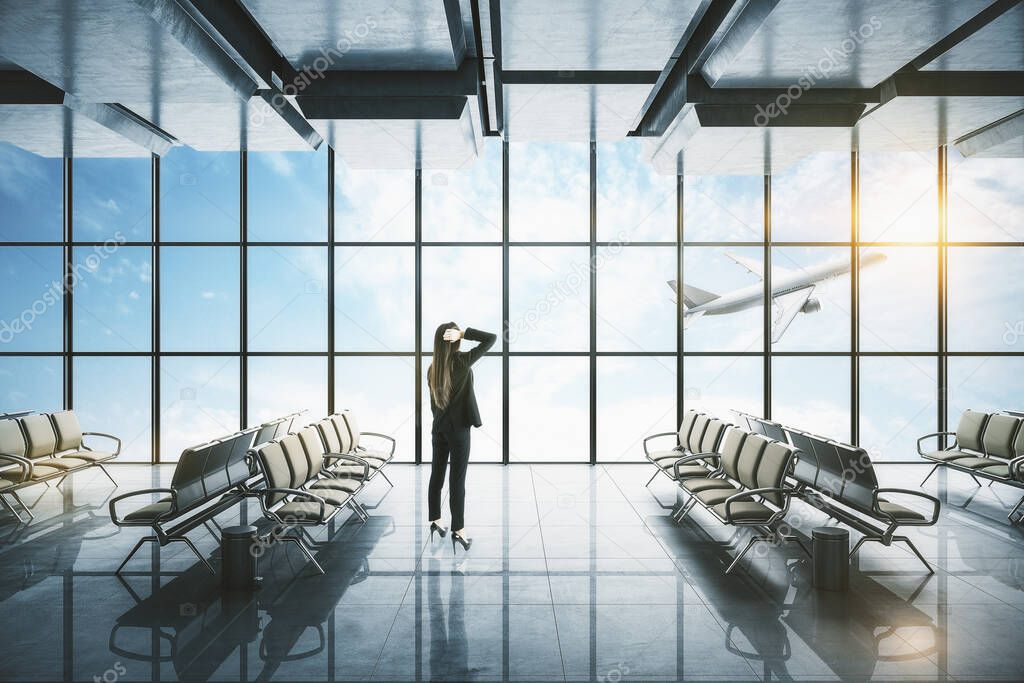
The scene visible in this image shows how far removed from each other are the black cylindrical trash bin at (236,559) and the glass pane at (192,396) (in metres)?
4.62

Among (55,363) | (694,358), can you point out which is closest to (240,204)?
(55,363)

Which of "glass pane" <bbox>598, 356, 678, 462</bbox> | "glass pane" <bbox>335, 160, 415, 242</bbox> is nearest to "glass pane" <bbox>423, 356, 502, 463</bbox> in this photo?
"glass pane" <bbox>598, 356, 678, 462</bbox>

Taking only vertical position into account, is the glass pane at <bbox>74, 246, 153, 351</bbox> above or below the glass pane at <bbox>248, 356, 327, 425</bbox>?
above

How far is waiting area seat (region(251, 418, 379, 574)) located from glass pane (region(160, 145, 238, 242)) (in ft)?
13.3

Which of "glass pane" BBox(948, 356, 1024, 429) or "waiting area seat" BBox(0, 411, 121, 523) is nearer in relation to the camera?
"waiting area seat" BBox(0, 411, 121, 523)

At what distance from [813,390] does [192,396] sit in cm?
921

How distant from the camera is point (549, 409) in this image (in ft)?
25.5

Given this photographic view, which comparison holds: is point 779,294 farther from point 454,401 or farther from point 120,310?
point 120,310

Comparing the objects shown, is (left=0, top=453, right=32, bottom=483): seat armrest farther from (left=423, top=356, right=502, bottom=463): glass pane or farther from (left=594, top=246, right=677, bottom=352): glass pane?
(left=594, top=246, right=677, bottom=352): glass pane

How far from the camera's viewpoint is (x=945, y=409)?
771cm

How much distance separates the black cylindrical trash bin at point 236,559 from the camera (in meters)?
3.68

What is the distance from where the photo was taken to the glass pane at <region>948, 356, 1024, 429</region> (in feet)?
24.8

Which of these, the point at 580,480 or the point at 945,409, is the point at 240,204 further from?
the point at 945,409

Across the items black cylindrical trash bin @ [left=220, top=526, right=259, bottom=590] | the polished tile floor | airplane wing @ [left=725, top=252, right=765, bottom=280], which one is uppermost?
airplane wing @ [left=725, top=252, right=765, bottom=280]
